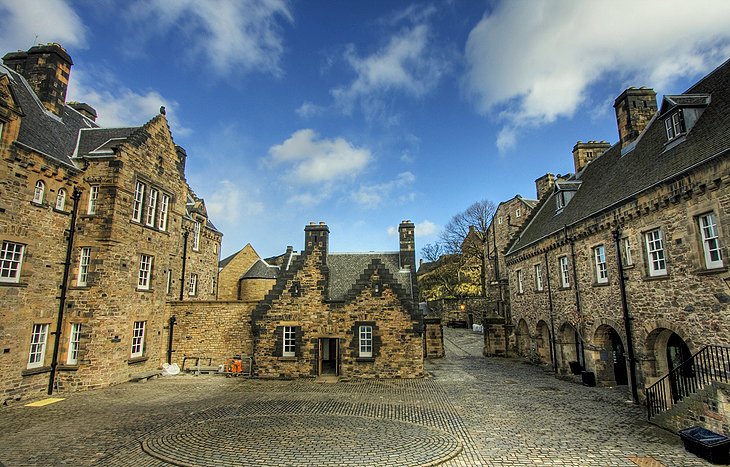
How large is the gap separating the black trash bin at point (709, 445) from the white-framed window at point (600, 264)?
8475 millimetres

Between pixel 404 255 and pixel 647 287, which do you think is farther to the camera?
pixel 404 255

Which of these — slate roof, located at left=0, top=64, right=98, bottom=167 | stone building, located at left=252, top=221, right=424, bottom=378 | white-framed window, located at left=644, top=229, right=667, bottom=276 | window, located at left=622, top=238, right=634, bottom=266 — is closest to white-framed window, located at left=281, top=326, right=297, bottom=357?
stone building, located at left=252, top=221, right=424, bottom=378

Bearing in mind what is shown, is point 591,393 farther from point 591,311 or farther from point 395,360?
point 395,360

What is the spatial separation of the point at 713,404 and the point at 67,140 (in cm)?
2664

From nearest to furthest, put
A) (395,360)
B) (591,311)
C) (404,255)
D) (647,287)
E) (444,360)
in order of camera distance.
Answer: (647,287), (591,311), (395,360), (404,255), (444,360)

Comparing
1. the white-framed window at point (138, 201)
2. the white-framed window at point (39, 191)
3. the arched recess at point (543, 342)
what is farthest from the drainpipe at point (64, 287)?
the arched recess at point (543, 342)

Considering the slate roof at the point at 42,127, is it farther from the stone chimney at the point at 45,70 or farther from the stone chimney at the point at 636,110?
the stone chimney at the point at 636,110

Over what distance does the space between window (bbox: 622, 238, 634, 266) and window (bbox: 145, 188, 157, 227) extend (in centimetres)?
2235

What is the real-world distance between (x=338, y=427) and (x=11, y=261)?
14.1 m

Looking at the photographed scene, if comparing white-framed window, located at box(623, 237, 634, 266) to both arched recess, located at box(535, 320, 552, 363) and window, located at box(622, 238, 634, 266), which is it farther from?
arched recess, located at box(535, 320, 552, 363)

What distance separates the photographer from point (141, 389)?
16.7 metres

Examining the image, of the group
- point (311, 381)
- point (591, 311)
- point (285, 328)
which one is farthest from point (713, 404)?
point (285, 328)

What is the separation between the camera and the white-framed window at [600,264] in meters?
17.1

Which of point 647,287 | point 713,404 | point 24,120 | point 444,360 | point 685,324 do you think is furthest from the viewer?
point 444,360
